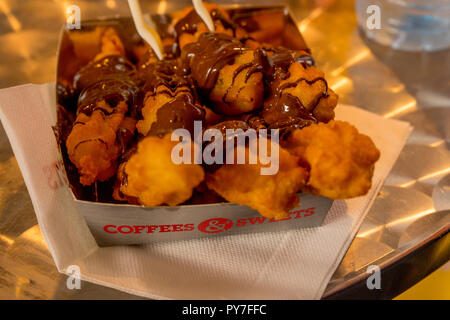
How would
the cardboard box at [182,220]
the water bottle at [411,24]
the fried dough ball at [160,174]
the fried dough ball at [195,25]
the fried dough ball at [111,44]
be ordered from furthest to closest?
1. the water bottle at [411,24]
2. the fried dough ball at [111,44]
3. the fried dough ball at [195,25]
4. the cardboard box at [182,220]
5. the fried dough ball at [160,174]

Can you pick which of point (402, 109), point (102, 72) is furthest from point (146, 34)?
point (402, 109)

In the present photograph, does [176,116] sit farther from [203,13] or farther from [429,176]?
[429,176]

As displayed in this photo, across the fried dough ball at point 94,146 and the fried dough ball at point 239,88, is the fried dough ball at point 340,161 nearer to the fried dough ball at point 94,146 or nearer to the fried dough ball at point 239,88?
the fried dough ball at point 239,88

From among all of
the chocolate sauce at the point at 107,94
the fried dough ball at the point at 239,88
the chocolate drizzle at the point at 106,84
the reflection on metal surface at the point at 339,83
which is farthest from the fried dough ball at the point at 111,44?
the reflection on metal surface at the point at 339,83

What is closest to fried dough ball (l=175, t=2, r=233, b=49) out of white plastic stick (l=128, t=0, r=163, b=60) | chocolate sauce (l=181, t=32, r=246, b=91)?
white plastic stick (l=128, t=0, r=163, b=60)

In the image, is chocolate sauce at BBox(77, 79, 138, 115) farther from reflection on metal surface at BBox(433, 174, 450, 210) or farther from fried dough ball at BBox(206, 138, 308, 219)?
reflection on metal surface at BBox(433, 174, 450, 210)

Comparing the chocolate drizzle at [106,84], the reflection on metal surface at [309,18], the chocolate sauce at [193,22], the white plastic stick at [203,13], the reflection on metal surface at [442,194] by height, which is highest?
the reflection on metal surface at [309,18]
